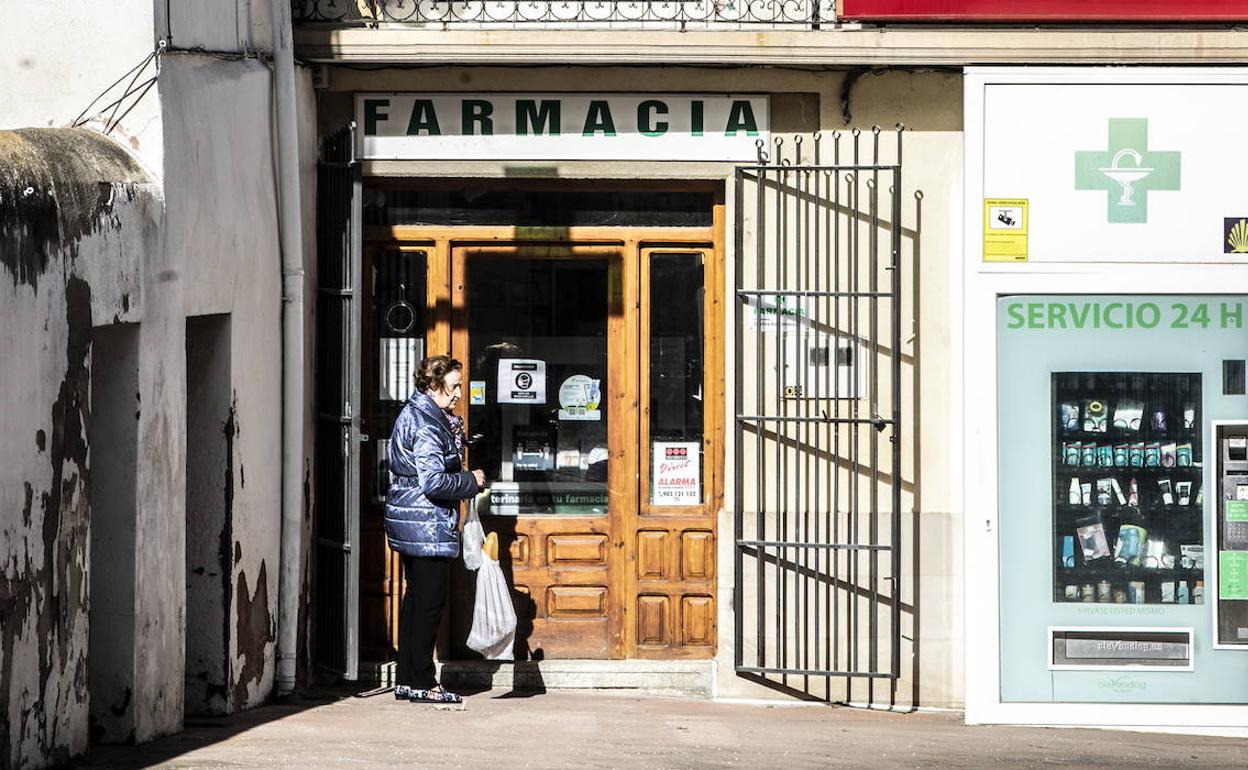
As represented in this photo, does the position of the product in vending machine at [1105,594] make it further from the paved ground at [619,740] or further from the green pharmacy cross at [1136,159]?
the green pharmacy cross at [1136,159]

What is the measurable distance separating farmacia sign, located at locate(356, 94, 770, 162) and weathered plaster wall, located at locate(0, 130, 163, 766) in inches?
101

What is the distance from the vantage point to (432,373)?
345 inches

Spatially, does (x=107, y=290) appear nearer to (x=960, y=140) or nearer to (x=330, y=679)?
(x=330, y=679)

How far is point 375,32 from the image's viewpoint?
9070 mm

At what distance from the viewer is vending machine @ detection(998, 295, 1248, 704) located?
8906 millimetres

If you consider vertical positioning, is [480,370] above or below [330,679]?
above

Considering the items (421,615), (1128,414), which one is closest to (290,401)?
(421,615)

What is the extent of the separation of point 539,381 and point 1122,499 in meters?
3.27

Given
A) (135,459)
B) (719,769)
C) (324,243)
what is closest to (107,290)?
(135,459)

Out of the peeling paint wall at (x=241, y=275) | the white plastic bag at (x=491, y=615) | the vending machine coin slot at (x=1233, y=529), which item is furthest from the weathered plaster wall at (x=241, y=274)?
the vending machine coin slot at (x=1233, y=529)

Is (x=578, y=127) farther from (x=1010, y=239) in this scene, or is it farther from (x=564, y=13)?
(x=1010, y=239)

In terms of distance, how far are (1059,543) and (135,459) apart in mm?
4776

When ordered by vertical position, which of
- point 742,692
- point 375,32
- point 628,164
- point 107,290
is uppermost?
point 375,32

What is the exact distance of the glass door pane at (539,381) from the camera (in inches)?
382
